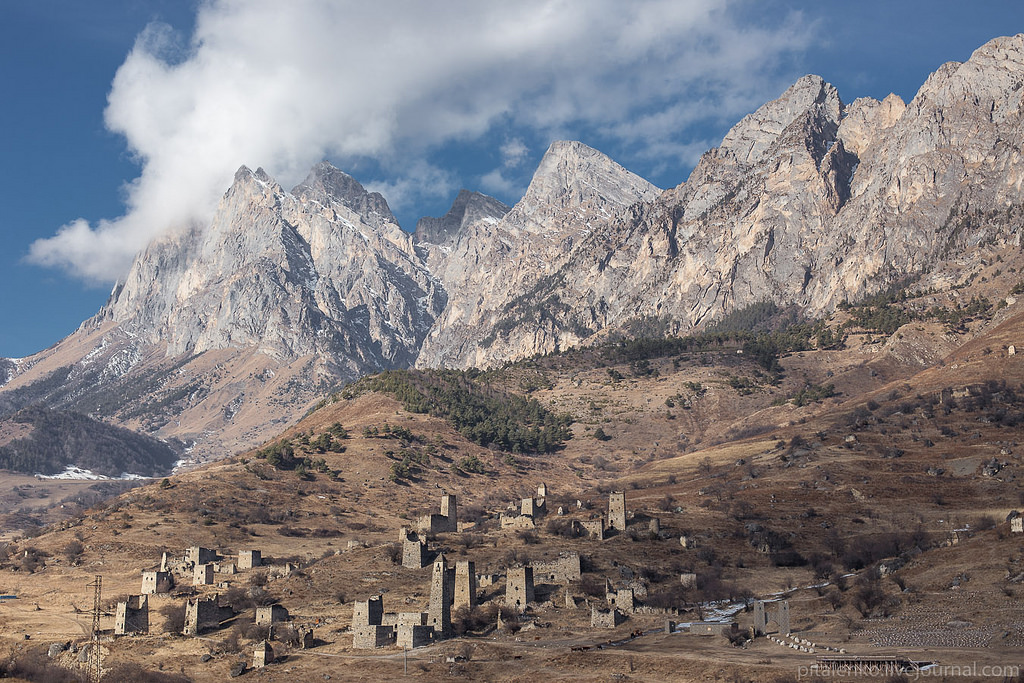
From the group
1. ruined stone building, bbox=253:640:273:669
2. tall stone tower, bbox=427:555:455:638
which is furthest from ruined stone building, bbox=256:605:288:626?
tall stone tower, bbox=427:555:455:638

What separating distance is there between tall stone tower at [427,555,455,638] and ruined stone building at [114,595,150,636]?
23934 mm

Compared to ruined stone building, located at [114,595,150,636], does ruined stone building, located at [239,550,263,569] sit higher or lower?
higher

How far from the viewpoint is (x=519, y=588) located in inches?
3135

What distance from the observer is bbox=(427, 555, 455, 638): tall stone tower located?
237 ft

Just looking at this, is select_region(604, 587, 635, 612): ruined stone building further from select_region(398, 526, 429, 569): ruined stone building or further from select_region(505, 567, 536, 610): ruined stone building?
select_region(398, 526, 429, 569): ruined stone building

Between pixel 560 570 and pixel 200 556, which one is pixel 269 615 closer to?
pixel 560 570

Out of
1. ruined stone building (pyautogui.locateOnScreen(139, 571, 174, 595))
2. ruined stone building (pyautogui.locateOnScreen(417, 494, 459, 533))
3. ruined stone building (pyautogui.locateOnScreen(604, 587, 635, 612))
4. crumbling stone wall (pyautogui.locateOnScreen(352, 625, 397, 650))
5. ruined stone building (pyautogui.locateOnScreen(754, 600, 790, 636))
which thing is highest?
ruined stone building (pyautogui.locateOnScreen(417, 494, 459, 533))

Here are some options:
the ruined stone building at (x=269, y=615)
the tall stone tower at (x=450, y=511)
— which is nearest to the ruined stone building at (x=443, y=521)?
the tall stone tower at (x=450, y=511)

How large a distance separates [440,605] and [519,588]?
355 inches

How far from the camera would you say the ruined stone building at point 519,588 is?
78.9 metres

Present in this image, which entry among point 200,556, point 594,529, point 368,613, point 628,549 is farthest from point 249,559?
point 628,549

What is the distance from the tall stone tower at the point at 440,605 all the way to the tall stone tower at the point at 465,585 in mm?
2926

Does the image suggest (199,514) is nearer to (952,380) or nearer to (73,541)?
(73,541)

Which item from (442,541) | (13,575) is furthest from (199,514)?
(442,541)
